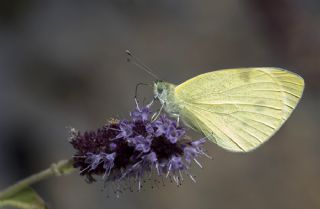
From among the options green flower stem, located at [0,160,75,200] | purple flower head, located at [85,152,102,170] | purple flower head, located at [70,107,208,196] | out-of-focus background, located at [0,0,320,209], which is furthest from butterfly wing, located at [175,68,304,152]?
out-of-focus background, located at [0,0,320,209]

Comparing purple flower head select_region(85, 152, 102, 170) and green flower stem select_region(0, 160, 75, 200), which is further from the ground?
green flower stem select_region(0, 160, 75, 200)

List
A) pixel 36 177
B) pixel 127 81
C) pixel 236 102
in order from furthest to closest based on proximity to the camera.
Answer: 1. pixel 127 81
2. pixel 236 102
3. pixel 36 177

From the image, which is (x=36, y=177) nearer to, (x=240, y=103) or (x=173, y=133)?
(x=173, y=133)

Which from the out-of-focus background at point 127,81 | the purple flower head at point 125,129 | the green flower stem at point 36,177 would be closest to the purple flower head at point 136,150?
the purple flower head at point 125,129

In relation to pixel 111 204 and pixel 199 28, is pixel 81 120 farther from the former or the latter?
pixel 199 28

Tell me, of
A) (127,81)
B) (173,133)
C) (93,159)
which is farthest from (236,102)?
(127,81)

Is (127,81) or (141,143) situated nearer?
(141,143)

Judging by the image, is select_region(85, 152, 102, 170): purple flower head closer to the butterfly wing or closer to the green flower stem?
the green flower stem
